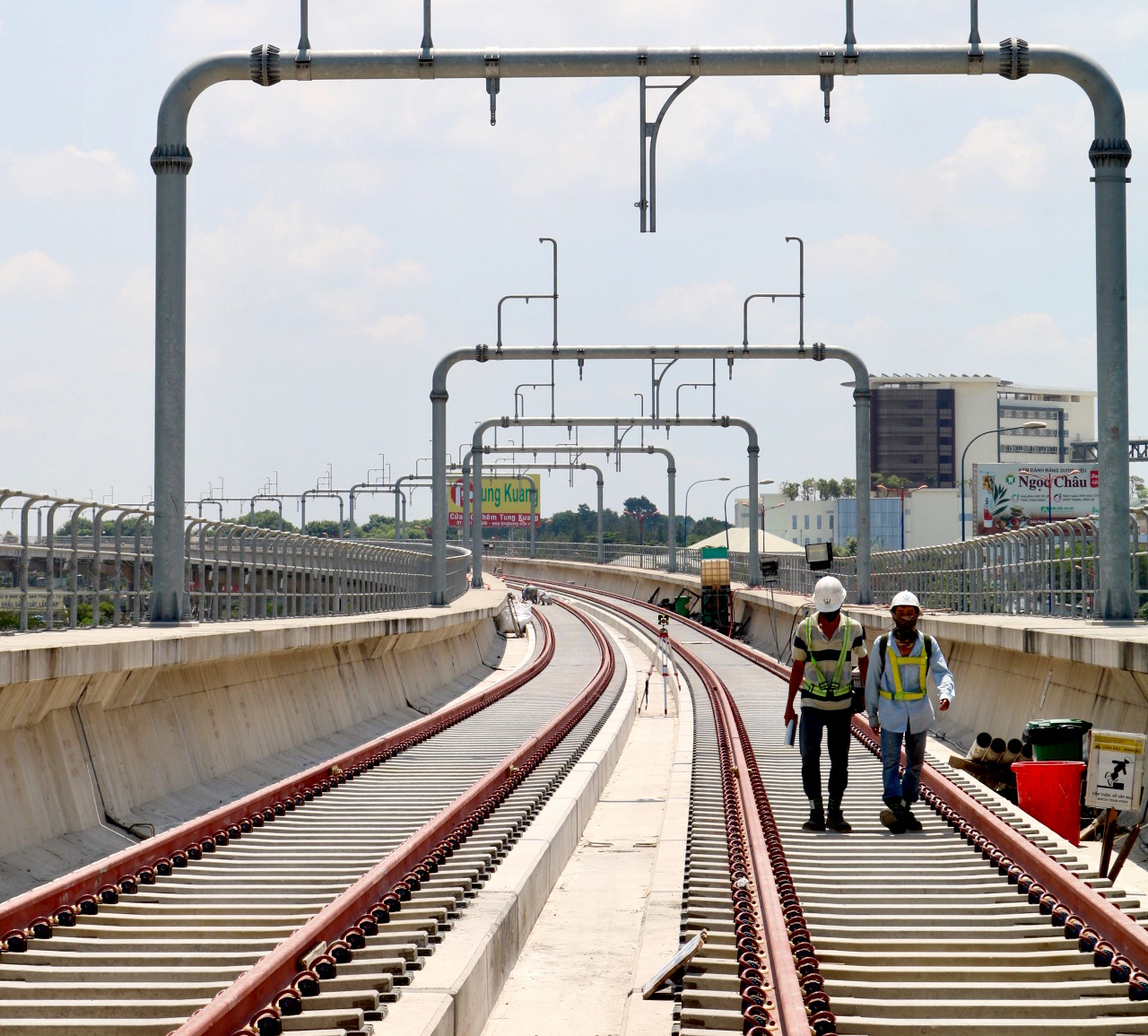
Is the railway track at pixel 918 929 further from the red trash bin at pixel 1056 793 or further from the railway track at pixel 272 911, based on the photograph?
the railway track at pixel 272 911

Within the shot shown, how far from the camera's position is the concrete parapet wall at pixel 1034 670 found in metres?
13.4

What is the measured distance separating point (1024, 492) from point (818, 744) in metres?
112

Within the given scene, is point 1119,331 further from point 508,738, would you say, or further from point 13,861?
point 13,861

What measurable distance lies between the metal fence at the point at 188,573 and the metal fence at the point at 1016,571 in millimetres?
9379

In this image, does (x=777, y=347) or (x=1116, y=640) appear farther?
(x=777, y=347)

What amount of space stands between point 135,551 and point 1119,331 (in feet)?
34.1

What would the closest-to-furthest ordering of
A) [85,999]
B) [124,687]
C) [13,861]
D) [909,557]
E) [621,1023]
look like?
[85,999], [621,1023], [13,861], [124,687], [909,557]

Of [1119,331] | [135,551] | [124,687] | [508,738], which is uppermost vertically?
[1119,331]

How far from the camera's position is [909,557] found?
29547 millimetres

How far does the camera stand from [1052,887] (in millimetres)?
9000

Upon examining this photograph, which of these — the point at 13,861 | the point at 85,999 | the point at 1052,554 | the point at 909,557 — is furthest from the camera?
the point at 909,557

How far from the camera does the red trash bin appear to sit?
1332 cm

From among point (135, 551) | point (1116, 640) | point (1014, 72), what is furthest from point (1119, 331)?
point (135, 551)

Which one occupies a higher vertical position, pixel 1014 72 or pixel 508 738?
pixel 1014 72
